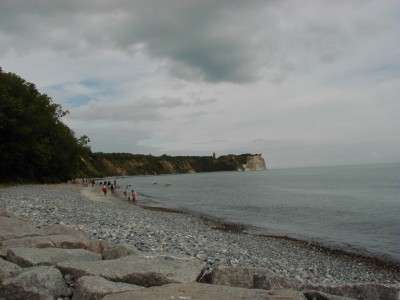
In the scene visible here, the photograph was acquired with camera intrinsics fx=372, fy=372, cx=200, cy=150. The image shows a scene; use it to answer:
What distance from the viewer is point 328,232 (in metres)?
30.4

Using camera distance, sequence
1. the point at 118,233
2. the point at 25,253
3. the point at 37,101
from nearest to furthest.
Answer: the point at 25,253
the point at 118,233
the point at 37,101

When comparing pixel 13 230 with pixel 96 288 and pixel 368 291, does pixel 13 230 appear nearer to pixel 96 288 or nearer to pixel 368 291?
pixel 96 288

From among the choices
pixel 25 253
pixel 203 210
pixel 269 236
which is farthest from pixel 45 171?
pixel 25 253

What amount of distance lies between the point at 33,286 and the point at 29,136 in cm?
5347

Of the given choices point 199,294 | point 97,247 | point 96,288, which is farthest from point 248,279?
point 97,247

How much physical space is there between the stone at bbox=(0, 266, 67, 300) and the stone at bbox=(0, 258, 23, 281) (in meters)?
0.40

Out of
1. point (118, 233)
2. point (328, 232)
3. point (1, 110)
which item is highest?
point (1, 110)

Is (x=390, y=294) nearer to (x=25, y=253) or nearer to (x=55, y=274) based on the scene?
(x=55, y=274)

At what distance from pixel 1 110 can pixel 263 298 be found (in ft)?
165

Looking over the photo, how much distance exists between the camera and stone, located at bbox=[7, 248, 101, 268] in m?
7.41

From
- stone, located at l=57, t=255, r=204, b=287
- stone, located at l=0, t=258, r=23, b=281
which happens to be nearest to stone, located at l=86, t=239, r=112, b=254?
stone, located at l=57, t=255, r=204, b=287

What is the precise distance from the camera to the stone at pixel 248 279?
6.93 meters

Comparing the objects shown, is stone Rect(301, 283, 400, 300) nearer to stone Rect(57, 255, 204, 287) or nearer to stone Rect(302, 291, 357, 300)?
Result: stone Rect(302, 291, 357, 300)

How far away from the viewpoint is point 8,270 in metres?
6.71
